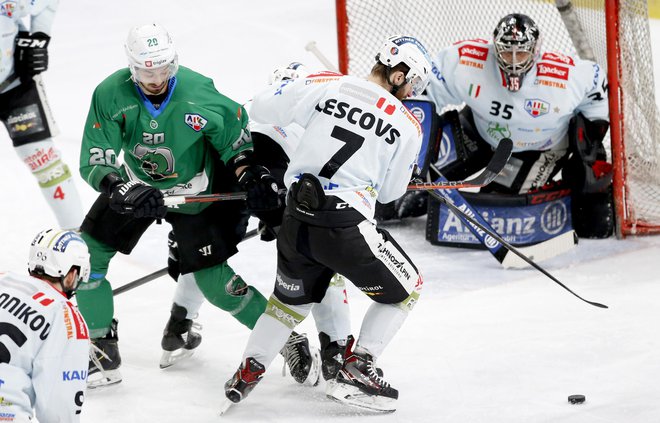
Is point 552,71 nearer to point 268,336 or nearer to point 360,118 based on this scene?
point 360,118

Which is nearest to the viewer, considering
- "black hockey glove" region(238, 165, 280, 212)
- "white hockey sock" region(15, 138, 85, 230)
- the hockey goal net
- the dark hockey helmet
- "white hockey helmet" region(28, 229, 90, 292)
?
"white hockey helmet" region(28, 229, 90, 292)

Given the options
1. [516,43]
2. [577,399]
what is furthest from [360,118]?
[516,43]

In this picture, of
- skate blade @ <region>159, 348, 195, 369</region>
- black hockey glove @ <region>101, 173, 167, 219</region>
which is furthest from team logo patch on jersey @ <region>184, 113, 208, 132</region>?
skate blade @ <region>159, 348, 195, 369</region>

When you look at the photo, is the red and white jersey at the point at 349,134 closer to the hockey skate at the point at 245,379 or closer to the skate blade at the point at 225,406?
the hockey skate at the point at 245,379

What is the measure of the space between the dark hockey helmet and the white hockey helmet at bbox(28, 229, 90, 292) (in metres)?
2.44

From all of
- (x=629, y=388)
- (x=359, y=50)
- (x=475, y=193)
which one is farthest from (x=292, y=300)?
(x=359, y=50)

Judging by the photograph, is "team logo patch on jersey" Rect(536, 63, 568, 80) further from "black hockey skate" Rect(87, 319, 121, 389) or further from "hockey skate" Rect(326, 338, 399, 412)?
"black hockey skate" Rect(87, 319, 121, 389)

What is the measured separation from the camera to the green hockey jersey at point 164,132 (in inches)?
141

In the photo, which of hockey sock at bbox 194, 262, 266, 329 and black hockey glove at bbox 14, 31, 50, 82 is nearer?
hockey sock at bbox 194, 262, 266, 329

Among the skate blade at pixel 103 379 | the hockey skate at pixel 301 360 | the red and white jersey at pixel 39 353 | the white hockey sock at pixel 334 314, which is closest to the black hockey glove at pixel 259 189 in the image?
the white hockey sock at pixel 334 314

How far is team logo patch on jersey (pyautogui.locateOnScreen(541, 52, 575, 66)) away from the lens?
503cm

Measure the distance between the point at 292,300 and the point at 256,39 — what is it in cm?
481

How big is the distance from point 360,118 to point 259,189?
1.44ft

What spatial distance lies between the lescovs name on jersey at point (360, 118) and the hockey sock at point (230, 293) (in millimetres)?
732
